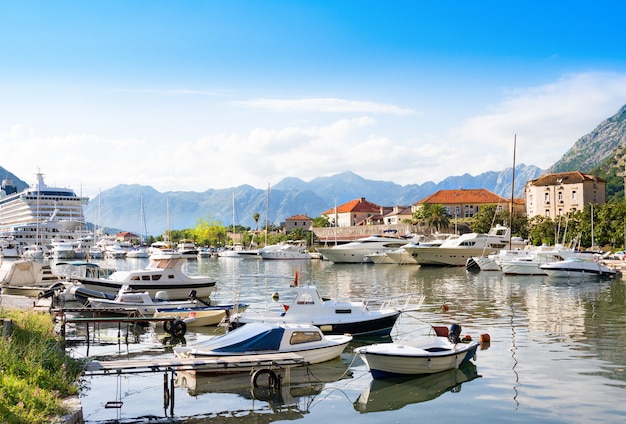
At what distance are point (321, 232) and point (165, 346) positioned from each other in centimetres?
12755

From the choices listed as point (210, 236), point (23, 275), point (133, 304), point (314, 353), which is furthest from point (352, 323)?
point (210, 236)

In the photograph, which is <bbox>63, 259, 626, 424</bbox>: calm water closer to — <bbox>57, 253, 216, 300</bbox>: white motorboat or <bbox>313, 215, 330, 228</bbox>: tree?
<bbox>57, 253, 216, 300</bbox>: white motorboat

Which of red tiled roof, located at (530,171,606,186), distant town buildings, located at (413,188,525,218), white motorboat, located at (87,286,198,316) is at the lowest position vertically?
white motorboat, located at (87,286,198,316)

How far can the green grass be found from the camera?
40.0 feet

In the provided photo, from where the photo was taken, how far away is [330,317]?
1093 inches

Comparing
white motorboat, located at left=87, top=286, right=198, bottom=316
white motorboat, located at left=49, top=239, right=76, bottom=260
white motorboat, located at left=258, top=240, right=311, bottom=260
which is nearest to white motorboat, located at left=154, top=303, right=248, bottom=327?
white motorboat, located at left=87, top=286, right=198, bottom=316

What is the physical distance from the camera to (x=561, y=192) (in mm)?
138500

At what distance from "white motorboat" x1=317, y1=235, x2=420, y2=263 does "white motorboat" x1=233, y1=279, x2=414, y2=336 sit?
70247 millimetres

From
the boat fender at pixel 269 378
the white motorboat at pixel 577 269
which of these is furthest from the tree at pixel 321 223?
the boat fender at pixel 269 378

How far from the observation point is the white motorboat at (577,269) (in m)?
63.8

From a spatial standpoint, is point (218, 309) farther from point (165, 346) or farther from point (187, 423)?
point (187, 423)

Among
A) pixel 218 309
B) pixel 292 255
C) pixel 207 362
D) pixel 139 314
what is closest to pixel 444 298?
pixel 218 309

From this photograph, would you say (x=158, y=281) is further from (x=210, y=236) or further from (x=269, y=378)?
(x=210, y=236)

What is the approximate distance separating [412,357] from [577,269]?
49.5 m
